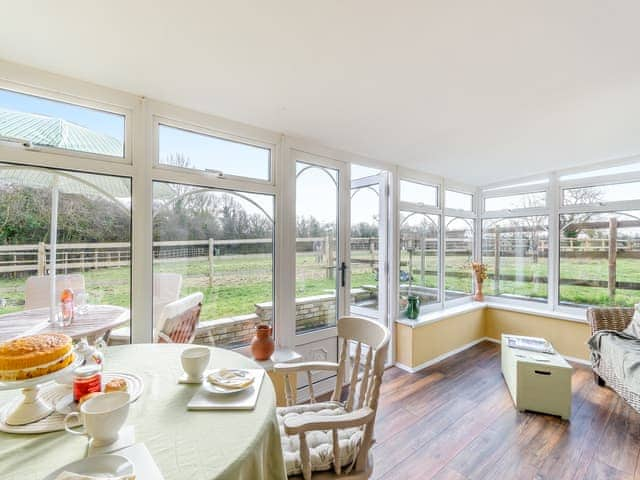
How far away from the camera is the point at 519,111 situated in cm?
200

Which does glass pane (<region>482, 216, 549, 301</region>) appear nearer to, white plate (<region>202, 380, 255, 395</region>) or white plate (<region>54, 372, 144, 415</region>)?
white plate (<region>202, 380, 255, 395</region>)

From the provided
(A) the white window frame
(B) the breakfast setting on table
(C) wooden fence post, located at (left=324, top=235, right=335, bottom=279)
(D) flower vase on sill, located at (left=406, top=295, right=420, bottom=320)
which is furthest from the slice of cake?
(D) flower vase on sill, located at (left=406, top=295, right=420, bottom=320)

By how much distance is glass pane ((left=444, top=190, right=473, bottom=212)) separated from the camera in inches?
159

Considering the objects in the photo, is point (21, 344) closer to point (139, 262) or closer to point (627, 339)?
point (139, 262)

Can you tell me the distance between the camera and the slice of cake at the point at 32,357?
87 cm

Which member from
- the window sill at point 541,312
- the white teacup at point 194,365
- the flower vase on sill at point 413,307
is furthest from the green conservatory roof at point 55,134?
the window sill at point 541,312

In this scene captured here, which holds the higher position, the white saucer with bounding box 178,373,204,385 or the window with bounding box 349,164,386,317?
the window with bounding box 349,164,386,317

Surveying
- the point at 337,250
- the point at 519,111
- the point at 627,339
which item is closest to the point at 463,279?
the point at 627,339

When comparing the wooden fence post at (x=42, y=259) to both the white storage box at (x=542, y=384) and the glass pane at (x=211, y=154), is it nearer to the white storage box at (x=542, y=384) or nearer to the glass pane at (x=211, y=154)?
the glass pane at (x=211, y=154)

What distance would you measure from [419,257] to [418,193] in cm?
81

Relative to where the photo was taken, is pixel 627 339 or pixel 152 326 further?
pixel 627 339

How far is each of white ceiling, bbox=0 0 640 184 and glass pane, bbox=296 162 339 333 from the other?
55cm

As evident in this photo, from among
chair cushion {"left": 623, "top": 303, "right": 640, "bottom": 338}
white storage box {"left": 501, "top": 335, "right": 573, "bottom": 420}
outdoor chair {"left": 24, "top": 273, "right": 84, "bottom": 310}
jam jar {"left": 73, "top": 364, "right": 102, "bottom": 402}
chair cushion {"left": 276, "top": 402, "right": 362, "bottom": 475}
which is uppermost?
outdoor chair {"left": 24, "top": 273, "right": 84, "bottom": 310}

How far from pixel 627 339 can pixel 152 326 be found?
385cm
